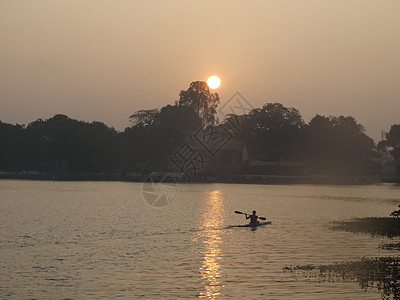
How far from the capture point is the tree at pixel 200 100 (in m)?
195

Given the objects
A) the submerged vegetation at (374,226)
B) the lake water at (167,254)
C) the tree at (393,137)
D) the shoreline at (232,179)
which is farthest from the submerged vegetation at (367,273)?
the tree at (393,137)

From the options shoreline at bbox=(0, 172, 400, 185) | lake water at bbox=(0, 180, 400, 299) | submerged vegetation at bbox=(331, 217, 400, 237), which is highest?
shoreline at bbox=(0, 172, 400, 185)

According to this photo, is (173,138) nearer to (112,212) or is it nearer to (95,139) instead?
(95,139)

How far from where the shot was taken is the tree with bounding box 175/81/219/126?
195m

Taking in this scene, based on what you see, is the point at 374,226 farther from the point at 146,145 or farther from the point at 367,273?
the point at 146,145

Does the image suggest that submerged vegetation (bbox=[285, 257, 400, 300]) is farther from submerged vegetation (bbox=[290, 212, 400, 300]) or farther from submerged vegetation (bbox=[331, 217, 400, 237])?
submerged vegetation (bbox=[331, 217, 400, 237])

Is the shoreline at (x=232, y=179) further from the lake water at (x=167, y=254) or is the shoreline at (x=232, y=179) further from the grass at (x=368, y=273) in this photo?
the grass at (x=368, y=273)

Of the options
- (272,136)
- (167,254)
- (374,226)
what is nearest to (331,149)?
(272,136)

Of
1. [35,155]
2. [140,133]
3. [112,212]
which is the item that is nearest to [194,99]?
[140,133]

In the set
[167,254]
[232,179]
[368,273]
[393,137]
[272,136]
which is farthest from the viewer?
[393,137]

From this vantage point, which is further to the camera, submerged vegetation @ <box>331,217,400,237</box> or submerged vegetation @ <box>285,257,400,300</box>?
submerged vegetation @ <box>331,217,400,237</box>

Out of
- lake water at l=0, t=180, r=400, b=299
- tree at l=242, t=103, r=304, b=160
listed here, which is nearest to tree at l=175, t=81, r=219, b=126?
tree at l=242, t=103, r=304, b=160

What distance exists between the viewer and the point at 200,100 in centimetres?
19512

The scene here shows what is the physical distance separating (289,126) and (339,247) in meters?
139
